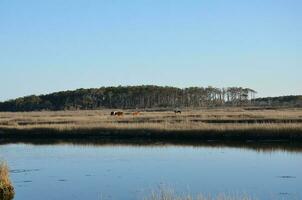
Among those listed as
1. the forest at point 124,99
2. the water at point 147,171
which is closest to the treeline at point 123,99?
the forest at point 124,99

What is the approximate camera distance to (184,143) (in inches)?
1294

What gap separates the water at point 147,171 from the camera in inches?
685

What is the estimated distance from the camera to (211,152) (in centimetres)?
2822

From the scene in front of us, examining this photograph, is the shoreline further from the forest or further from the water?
the forest

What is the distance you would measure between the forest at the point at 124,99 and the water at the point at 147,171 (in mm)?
94206

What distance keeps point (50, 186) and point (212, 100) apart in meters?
118

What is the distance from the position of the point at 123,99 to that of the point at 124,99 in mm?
535

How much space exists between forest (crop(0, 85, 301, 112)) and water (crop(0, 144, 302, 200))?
9421cm

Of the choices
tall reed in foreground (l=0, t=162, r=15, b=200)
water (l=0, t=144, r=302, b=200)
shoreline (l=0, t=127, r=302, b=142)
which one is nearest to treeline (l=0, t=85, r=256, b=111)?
shoreline (l=0, t=127, r=302, b=142)

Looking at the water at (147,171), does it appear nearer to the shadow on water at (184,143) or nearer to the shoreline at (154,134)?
the shadow on water at (184,143)

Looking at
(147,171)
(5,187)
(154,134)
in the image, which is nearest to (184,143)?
(154,134)

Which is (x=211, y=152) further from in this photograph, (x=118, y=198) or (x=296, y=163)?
(x=118, y=198)

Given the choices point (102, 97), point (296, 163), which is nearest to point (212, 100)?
point (102, 97)

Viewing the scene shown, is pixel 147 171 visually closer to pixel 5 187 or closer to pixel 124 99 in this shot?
pixel 5 187
